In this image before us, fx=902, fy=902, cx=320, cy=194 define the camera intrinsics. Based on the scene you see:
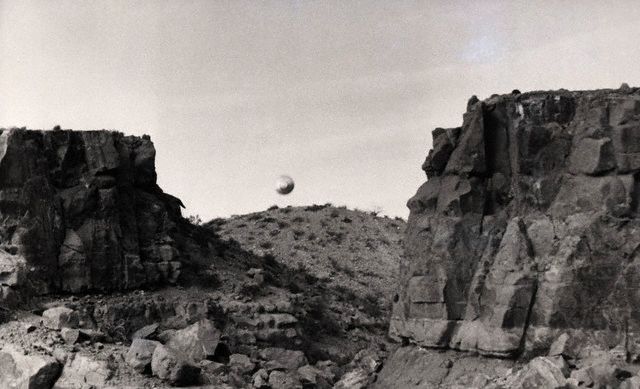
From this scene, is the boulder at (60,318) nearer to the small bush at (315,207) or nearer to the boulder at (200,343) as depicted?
the boulder at (200,343)

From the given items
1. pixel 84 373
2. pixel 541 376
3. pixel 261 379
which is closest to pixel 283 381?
pixel 261 379

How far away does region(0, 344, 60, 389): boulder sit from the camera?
2455cm

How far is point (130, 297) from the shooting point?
99.5 feet

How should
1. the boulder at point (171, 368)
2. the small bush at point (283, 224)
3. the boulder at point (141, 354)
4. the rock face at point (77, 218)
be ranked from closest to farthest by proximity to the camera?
the boulder at point (171, 368), the boulder at point (141, 354), the rock face at point (77, 218), the small bush at point (283, 224)

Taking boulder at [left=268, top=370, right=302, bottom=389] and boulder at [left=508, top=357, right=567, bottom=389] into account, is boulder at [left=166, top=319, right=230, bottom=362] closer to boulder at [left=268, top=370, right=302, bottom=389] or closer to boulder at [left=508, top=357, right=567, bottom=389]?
boulder at [left=268, top=370, right=302, bottom=389]

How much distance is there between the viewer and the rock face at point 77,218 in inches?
1129

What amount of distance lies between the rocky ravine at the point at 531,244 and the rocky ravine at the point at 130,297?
3821 mm

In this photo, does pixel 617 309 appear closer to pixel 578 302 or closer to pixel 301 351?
pixel 578 302

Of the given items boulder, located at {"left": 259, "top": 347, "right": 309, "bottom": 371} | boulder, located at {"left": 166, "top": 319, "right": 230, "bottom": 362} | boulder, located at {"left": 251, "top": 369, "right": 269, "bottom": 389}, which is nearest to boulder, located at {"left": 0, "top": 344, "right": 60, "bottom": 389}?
boulder, located at {"left": 166, "top": 319, "right": 230, "bottom": 362}

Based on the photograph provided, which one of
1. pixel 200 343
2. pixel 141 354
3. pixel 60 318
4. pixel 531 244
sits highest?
pixel 531 244

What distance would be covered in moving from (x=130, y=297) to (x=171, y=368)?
6.32 meters

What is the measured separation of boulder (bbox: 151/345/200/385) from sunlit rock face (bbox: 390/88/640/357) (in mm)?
5860

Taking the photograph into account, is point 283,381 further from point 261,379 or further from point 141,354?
point 141,354

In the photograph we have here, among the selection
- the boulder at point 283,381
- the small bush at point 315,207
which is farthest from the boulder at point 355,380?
the small bush at point 315,207
